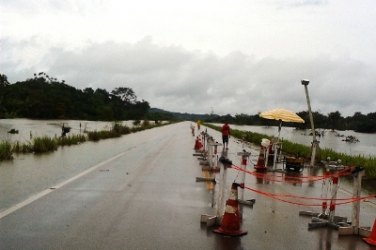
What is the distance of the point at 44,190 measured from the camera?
12.2 m

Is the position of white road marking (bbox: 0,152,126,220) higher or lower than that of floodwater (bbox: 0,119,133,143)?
higher

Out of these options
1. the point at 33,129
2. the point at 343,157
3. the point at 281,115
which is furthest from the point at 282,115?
the point at 33,129

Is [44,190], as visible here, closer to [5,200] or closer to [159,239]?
[5,200]

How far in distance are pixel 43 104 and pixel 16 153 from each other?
97363 mm

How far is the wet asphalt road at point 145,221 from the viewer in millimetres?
7617

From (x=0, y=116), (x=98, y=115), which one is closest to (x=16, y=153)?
(x=0, y=116)

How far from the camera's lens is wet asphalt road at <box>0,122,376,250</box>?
25.0 feet

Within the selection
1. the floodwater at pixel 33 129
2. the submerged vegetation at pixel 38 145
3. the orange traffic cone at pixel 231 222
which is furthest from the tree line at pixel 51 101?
the orange traffic cone at pixel 231 222

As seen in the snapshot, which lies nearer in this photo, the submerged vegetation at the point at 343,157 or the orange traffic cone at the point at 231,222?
the orange traffic cone at the point at 231,222

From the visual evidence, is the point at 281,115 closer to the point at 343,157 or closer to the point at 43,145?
the point at 343,157

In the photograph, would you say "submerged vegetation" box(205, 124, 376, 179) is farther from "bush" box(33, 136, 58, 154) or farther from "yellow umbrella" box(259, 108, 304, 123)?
"bush" box(33, 136, 58, 154)

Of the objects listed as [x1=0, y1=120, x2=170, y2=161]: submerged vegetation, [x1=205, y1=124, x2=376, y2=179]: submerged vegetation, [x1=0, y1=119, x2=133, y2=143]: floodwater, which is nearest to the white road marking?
[x1=0, y1=120, x2=170, y2=161]: submerged vegetation

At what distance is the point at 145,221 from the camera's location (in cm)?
908

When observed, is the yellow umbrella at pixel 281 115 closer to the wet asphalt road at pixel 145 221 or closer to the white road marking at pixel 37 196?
the wet asphalt road at pixel 145 221
